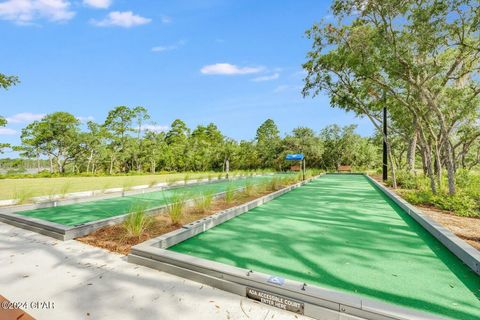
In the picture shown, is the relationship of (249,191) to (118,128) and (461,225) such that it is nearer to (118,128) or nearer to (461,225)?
(461,225)

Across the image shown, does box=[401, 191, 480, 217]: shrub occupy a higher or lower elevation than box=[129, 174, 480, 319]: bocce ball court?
higher

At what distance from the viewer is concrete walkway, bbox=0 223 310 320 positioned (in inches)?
74.6

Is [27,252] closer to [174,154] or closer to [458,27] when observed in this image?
[458,27]

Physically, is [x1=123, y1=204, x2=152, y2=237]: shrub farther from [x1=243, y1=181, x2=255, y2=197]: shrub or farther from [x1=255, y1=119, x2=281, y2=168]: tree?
[x1=255, y1=119, x2=281, y2=168]: tree

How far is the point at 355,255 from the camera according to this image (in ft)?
9.68

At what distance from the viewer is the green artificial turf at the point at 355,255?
2135mm

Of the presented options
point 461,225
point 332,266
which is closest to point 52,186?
point 332,266

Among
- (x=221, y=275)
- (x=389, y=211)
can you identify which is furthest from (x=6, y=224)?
(x=389, y=211)

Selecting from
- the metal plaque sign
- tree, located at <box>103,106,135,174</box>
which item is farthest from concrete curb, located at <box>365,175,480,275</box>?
tree, located at <box>103,106,135,174</box>

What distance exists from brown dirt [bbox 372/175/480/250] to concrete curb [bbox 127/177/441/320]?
2.45m

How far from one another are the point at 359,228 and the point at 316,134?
24.7m

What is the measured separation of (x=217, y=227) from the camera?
427 cm

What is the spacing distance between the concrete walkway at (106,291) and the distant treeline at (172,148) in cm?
2536

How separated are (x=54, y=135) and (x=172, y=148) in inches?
480
